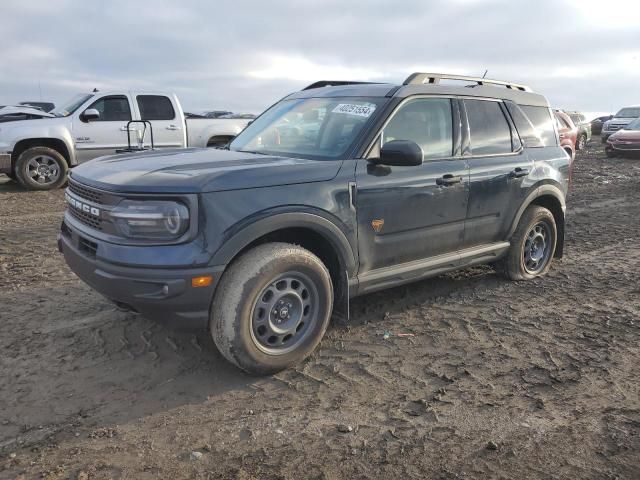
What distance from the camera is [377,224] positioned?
3871mm

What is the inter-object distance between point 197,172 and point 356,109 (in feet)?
4.89

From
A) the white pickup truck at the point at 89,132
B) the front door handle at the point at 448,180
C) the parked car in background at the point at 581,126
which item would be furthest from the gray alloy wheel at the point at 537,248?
the parked car in background at the point at 581,126

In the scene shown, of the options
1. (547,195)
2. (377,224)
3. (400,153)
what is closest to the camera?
(400,153)

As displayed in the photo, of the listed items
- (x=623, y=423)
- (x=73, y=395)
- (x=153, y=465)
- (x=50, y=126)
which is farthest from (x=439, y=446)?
(x=50, y=126)

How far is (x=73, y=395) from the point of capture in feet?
10.7

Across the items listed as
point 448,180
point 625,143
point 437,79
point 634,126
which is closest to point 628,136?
point 625,143

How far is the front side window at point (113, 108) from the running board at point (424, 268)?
871cm

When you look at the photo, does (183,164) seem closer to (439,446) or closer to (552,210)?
(439,446)

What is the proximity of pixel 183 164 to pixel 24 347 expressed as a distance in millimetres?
1761

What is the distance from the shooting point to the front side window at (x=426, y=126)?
4125 mm

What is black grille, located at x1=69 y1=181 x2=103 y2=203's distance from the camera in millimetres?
3337

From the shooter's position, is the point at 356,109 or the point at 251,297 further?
the point at 356,109

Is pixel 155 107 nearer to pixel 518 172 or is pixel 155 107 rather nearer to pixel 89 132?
pixel 89 132

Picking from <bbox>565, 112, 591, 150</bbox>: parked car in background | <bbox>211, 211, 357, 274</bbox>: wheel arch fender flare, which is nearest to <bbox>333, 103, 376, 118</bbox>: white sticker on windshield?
<bbox>211, 211, 357, 274</bbox>: wheel arch fender flare
